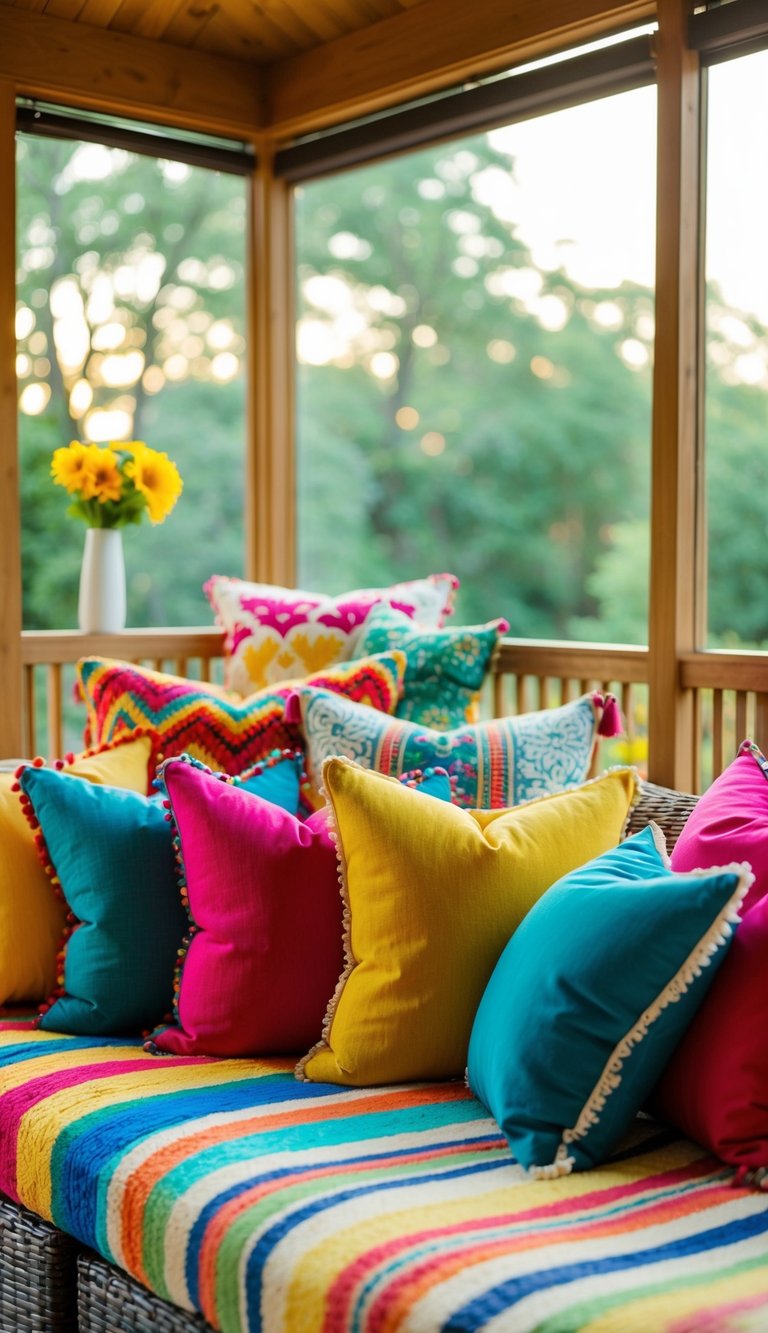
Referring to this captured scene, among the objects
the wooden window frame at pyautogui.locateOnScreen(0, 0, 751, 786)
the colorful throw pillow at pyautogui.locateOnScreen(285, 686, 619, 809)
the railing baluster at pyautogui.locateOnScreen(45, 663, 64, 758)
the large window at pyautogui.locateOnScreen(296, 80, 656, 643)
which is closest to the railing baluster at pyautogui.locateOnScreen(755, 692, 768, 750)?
the wooden window frame at pyautogui.locateOnScreen(0, 0, 751, 786)

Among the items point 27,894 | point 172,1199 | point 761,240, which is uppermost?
point 761,240

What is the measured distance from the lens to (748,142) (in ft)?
8.81

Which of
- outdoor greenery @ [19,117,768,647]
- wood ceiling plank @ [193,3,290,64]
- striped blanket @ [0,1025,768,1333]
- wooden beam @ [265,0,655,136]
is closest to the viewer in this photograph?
striped blanket @ [0,1025,768,1333]

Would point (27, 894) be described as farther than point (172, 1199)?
Yes

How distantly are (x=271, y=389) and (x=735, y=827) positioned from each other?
2120mm

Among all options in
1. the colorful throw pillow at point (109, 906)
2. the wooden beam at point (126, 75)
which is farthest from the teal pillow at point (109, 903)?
the wooden beam at point (126, 75)

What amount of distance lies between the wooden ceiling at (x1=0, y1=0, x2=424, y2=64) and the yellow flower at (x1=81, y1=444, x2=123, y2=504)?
0.93m

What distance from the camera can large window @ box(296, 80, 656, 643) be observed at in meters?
7.25

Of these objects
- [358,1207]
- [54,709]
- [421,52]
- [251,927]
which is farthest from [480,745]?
[421,52]

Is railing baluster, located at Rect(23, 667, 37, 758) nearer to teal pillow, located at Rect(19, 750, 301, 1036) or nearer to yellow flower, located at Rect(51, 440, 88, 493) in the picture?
yellow flower, located at Rect(51, 440, 88, 493)

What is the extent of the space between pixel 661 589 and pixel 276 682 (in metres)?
0.85

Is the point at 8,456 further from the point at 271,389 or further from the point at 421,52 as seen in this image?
the point at 421,52

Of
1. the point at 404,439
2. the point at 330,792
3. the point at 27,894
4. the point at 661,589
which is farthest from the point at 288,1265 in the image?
the point at 404,439

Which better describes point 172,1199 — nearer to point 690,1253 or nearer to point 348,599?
point 690,1253
